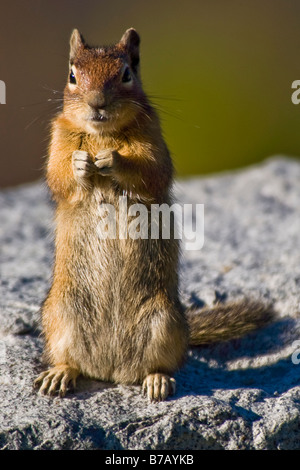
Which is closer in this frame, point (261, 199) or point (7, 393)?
point (7, 393)

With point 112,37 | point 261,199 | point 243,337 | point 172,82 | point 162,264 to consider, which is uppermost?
point 112,37

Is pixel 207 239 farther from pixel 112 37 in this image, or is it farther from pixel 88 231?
pixel 112 37

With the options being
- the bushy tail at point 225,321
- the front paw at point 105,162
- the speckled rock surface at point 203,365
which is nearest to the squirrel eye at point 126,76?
the front paw at point 105,162

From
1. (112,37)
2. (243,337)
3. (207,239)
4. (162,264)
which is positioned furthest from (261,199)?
(112,37)

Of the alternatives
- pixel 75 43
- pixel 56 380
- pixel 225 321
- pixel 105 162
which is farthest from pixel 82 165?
pixel 225 321

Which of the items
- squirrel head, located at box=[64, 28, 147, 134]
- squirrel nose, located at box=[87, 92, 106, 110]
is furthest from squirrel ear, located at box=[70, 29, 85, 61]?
squirrel nose, located at box=[87, 92, 106, 110]

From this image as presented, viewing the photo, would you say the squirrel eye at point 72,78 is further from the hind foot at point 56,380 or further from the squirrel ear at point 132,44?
the hind foot at point 56,380

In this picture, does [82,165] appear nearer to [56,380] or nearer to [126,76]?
[126,76]

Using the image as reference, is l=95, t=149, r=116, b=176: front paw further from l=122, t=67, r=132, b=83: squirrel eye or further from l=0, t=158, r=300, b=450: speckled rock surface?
l=0, t=158, r=300, b=450: speckled rock surface
